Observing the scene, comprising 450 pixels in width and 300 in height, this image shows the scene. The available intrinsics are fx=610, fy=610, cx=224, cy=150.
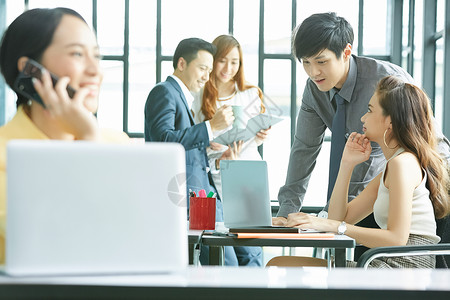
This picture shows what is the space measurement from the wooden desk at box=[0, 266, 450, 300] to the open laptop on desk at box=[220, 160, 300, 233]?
1.48 m

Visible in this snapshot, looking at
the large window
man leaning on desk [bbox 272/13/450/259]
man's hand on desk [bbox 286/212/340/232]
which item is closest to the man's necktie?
man leaning on desk [bbox 272/13/450/259]

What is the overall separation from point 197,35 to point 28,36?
18.6 feet

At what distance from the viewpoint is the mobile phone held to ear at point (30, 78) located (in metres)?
1.30

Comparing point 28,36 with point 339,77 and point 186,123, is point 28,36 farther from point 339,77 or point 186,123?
point 186,123

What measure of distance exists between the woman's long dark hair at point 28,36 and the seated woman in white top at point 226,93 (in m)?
2.36

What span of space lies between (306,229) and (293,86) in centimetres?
470

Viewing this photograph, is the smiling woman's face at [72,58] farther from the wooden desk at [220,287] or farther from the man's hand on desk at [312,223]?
the man's hand on desk at [312,223]

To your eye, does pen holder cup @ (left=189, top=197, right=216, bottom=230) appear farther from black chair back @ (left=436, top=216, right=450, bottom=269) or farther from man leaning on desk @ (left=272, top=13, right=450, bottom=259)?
black chair back @ (left=436, top=216, right=450, bottom=269)

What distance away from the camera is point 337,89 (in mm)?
3002

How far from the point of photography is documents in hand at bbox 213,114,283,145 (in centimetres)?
322

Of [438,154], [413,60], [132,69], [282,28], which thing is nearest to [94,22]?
[132,69]

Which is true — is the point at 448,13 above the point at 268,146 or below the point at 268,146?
above

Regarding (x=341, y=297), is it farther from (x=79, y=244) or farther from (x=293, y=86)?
(x=293, y=86)

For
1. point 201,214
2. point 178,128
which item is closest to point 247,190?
point 201,214
